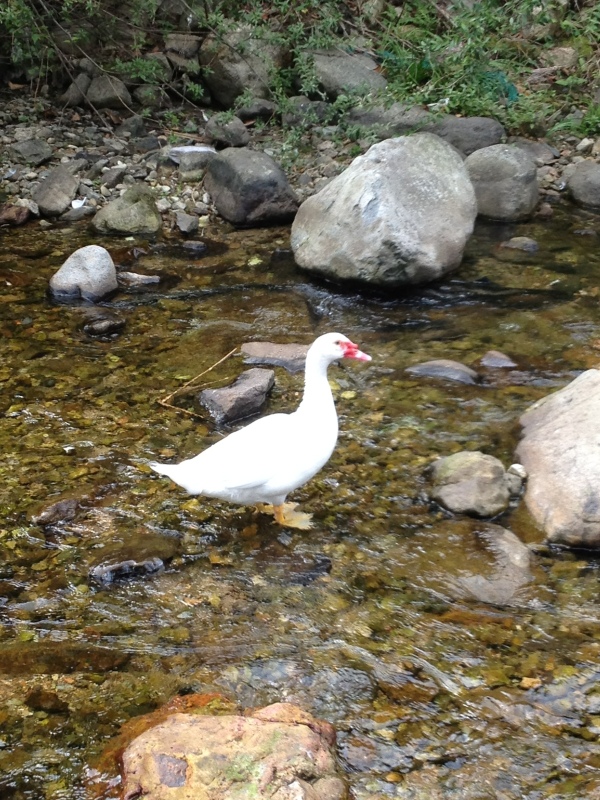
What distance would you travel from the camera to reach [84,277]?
6.76m

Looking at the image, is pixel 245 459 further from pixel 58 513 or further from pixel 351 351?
pixel 58 513

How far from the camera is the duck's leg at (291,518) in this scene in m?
4.38

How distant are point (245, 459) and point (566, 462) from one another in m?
1.75

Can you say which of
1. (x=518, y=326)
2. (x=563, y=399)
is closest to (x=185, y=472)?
(x=563, y=399)

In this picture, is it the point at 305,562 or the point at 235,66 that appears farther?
the point at 235,66

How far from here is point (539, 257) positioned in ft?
24.7

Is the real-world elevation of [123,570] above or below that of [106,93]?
below

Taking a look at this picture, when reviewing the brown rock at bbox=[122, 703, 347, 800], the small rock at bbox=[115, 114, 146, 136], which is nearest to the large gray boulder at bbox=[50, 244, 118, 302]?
the small rock at bbox=[115, 114, 146, 136]

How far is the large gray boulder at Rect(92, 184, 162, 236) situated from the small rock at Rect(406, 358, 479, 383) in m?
3.63

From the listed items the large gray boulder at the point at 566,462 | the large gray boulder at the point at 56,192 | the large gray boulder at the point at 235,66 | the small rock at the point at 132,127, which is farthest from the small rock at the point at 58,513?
the large gray boulder at the point at 235,66

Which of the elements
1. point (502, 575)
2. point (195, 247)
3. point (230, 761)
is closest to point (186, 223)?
point (195, 247)

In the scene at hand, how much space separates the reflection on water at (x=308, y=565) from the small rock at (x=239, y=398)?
0.40 feet

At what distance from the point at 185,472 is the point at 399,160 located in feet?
13.2

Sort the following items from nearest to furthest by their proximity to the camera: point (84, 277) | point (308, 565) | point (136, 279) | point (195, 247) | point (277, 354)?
point (308, 565)
point (277, 354)
point (84, 277)
point (136, 279)
point (195, 247)
